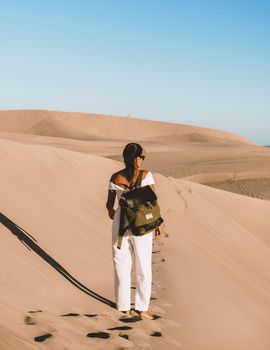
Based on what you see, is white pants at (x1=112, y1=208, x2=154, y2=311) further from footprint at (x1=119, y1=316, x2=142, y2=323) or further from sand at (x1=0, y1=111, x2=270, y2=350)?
A: sand at (x1=0, y1=111, x2=270, y2=350)

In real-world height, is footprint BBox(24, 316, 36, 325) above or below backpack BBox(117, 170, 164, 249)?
below

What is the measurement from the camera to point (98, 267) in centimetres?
659

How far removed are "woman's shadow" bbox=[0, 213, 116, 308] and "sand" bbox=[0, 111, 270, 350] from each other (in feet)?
0.07

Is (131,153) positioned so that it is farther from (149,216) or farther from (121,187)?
(149,216)

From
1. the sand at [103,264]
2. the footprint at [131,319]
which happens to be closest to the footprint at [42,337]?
the sand at [103,264]

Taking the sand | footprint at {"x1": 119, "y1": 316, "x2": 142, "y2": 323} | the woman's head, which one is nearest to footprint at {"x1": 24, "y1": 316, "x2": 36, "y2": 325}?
the sand

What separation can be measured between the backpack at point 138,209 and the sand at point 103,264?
40 centimetres

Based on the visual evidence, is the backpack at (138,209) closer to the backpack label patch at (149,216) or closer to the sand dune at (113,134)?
the backpack label patch at (149,216)

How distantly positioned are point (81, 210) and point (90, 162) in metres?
3.14

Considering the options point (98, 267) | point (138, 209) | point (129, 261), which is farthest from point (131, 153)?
point (98, 267)

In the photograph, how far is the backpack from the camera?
4.63m

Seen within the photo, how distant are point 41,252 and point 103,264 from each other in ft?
2.88

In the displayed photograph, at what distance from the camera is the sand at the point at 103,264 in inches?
174

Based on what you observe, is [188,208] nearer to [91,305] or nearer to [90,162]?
[90,162]
